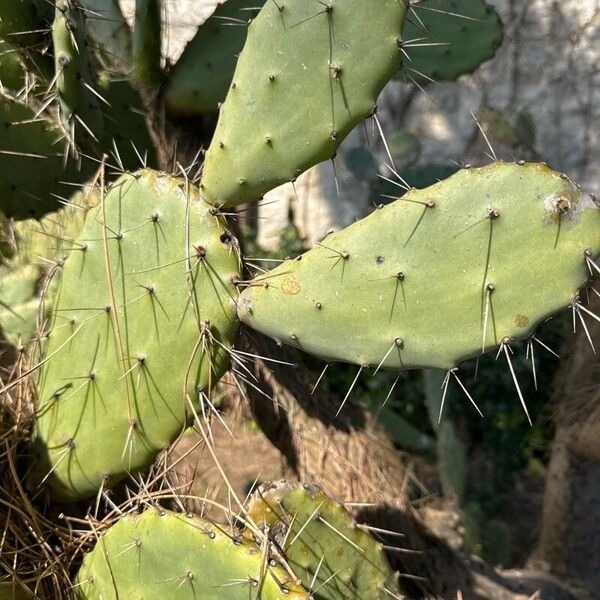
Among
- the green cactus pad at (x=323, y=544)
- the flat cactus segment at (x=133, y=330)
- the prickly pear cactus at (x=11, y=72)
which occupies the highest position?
the prickly pear cactus at (x=11, y=72)

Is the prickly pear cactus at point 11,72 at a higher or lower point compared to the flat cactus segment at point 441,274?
higher

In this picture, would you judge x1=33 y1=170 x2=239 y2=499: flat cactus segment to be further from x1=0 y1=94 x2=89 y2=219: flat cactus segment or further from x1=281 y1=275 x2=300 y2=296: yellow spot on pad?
x1=0 y1=94 x2=89 y2=219: flat cactus segment

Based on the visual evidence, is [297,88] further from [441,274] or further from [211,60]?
[211,60]

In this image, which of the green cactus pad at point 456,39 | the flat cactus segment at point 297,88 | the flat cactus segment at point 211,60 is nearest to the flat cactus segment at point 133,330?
the flat cactus segment at point 297,88

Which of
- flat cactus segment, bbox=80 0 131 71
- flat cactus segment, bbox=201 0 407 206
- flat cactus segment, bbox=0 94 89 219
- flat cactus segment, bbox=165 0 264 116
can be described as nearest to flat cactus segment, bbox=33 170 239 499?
flat cactus segment, bbox=201 0 407 206

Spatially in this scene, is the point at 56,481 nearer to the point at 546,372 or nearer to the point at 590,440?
the point at 590,440

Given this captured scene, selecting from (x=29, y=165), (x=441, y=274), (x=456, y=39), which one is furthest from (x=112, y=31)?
(x=441, y=274)

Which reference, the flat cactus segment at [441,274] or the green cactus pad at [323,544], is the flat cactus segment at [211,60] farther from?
the green cactus pad at [323,544]
